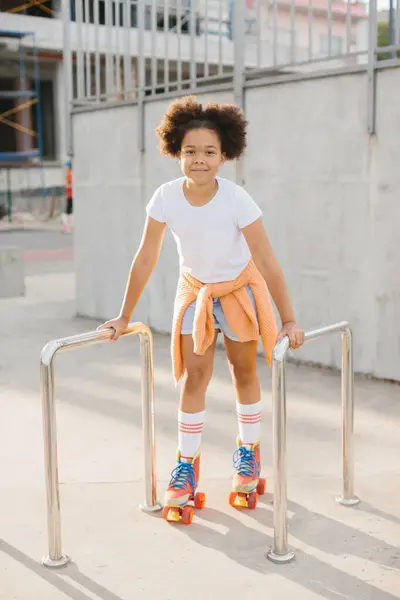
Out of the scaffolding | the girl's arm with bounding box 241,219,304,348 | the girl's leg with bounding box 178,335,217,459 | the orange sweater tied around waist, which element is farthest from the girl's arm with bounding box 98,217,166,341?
the scaffolding

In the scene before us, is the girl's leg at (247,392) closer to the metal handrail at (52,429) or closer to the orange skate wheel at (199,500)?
the orange skate wheel at (199,500)

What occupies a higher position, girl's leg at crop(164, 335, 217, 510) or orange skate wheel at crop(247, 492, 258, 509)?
girl's leg at crop(164, 335, 217, 510)

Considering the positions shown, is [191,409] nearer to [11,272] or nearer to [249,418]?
[249,418]

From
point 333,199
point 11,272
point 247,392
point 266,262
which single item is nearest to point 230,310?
point 266,262

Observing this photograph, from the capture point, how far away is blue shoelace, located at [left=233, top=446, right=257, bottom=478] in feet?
11.2

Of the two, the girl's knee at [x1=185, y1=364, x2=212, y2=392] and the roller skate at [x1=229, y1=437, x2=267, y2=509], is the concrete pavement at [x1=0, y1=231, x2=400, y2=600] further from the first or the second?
the girl's knee at [x1=185, y1=364, x2=212, y2=392]

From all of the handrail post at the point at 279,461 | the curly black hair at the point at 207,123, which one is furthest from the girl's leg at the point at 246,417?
the curly black hair at the point at 207,123

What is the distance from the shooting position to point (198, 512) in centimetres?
338

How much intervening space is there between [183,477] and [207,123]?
56.5 inches

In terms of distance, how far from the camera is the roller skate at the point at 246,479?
3395mm

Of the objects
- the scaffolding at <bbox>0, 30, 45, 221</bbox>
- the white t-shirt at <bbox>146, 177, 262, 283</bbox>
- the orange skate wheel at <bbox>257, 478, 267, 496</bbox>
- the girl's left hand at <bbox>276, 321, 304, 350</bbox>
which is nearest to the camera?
the girl's left hand at <bbox>276, 321, 304, 350</bbox>

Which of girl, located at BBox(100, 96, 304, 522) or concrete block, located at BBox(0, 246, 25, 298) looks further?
concrete block, located at BBox(0, 246, 25, 298)

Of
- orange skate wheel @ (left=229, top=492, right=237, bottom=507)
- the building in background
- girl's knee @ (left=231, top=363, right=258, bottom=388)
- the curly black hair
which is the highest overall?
the building in background

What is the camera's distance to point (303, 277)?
19.1 feet
